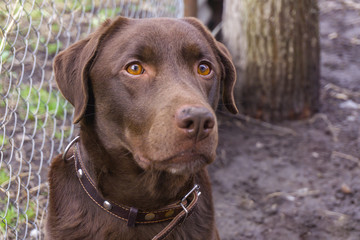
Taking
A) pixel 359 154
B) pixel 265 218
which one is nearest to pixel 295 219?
pixel 265 218

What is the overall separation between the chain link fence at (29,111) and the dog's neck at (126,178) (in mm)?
651

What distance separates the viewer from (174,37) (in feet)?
9.04

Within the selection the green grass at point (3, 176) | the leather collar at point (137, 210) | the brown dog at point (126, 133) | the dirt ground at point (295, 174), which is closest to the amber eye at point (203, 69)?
the brown dog at point (126, 133)

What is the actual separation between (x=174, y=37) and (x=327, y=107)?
3.31 metres

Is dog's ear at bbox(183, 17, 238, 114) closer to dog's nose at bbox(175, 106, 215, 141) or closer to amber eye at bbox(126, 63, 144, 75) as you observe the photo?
amber eye at bbox(126, 63, 144, 75)

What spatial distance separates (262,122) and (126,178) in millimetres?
2891

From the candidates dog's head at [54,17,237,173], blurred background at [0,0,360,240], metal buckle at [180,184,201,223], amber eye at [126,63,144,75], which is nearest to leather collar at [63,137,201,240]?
metal buckle at [180,184,201,223]

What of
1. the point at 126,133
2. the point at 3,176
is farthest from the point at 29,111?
the point at 126,133

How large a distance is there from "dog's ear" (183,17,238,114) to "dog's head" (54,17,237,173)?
9 cm

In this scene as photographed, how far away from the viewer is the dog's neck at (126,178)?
2.74 m

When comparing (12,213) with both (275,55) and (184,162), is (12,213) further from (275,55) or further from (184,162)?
(275,55)

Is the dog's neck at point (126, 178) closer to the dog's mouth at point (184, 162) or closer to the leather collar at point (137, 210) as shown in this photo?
the leather collar at point (137, 210)

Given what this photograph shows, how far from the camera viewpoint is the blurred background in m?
4.01

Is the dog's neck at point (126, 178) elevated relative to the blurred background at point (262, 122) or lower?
elevated
